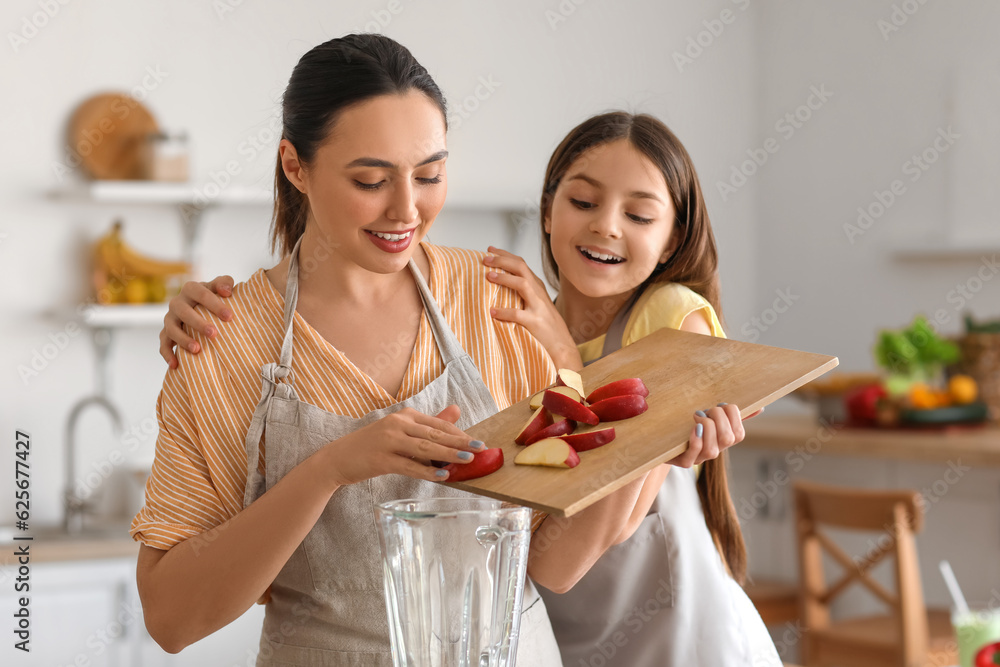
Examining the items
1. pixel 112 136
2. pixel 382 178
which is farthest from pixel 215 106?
pixel 382 178

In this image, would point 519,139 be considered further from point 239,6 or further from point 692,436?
point 692,436

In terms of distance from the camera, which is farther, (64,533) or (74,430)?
(74,430)

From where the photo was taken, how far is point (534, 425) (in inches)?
35.9

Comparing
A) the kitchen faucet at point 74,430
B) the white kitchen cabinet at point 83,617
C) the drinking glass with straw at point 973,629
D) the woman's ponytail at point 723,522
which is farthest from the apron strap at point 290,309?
the kitchen faucet at point 74,430

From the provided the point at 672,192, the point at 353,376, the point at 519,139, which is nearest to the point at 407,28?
the point at 519,139

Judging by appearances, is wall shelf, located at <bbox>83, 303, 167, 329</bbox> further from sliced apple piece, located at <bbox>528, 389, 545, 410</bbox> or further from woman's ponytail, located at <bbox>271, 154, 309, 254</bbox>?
sliced apple piece, located at <bbox>528, 389, 545, 410</bbox>

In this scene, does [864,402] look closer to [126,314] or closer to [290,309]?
[126,314]

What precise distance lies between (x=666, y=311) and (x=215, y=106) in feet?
7.57

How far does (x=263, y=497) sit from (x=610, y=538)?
14.2 inches

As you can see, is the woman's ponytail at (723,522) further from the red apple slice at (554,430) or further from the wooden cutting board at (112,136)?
the wooden cutting board at (112,136)

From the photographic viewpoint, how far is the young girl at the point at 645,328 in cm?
126

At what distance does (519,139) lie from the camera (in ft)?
12.0

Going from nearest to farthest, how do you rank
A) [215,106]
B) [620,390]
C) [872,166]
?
[620,390] → [215,106] → [872,166]

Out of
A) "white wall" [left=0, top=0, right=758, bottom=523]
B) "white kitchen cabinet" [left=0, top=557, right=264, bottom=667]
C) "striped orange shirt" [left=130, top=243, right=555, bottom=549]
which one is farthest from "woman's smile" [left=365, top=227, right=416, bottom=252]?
"white wall" [left=0, top=0, right=758, bottom=523]
